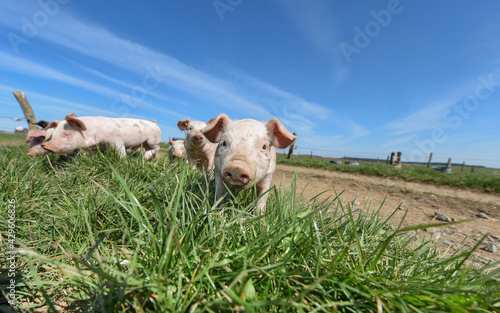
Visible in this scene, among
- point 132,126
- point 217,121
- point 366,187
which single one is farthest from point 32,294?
point 366,187

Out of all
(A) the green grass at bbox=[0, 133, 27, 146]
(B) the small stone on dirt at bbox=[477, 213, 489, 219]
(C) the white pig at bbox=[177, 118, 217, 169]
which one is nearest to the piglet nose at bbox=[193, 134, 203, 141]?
(C) the white pig at bbox=[177, 118, 217, 169]

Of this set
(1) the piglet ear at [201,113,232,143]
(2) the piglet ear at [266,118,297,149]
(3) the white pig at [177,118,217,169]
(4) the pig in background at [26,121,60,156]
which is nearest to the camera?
(2) the piglet ear at [266,118,297,149]

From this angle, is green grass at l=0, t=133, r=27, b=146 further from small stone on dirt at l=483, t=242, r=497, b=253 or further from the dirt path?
small stone on dirt at l=483, t=242, r=497, b=253

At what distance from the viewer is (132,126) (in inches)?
234

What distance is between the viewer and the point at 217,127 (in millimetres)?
2498

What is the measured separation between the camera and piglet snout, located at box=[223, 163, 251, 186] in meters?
1.71

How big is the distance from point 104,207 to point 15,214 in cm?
78

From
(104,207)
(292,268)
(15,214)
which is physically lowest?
(15,214)

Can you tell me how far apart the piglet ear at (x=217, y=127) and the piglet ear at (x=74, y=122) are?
377cm

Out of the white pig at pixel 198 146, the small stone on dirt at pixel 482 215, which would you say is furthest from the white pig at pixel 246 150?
the small stone on dirt at pixel 482 215

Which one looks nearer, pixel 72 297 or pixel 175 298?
pixel 175 298

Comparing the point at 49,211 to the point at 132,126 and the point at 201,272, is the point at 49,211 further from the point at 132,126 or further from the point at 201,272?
the point at 132,126

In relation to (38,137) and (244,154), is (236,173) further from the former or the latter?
(38,137)

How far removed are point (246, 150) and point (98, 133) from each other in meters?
4.69
